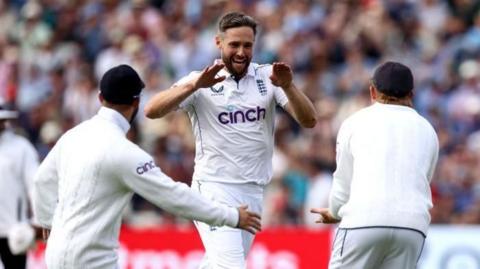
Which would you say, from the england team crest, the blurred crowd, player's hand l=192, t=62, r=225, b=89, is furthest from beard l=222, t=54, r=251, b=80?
the blurred crowd

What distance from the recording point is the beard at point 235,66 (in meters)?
12.0

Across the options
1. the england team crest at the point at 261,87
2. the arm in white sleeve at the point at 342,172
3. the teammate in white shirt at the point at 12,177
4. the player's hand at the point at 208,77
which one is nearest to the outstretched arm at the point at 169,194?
the arm in white sleeve at the point at 342,172

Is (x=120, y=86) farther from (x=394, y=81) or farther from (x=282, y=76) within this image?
(x=394, y=81)

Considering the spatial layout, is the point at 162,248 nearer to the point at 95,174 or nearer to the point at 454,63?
the point at 454,63

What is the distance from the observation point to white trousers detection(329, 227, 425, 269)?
34.4ft

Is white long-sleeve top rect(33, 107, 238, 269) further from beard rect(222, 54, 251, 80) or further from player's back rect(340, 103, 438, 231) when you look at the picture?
beard rect(222, 54, 251, 80)

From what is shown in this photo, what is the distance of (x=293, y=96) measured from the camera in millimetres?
11773

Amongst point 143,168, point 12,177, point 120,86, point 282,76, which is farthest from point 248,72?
point 12,177

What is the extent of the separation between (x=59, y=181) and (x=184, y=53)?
12.8 meters

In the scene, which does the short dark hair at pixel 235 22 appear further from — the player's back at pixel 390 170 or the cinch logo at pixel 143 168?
the cinch logo at pixel 143 168

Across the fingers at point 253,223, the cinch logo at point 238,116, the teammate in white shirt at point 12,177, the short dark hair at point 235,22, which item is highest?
the short dark hair at point 235,22

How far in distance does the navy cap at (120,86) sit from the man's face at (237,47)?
1.59m

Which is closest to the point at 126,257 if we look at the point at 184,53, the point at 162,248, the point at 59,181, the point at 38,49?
the point at 162,248

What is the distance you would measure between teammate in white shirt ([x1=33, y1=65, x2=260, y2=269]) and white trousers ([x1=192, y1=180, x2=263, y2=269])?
1.34 meters
